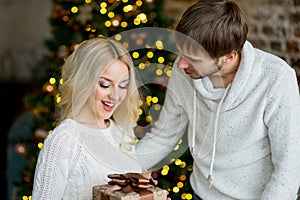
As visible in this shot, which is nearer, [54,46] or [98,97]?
[98,97]

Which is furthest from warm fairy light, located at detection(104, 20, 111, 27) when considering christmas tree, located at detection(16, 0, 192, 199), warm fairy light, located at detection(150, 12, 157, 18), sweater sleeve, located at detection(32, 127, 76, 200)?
sweater sleeve, located at detection(32, 127, 76, 200)

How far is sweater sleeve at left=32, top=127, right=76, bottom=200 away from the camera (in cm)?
158

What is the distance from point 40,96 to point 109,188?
4.85 ft

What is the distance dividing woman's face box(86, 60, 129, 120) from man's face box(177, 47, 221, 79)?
0.60 ft

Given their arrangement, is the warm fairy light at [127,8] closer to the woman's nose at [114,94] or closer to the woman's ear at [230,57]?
the woman's ear at [230,57]

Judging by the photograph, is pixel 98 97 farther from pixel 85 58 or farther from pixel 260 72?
pixel 260 72

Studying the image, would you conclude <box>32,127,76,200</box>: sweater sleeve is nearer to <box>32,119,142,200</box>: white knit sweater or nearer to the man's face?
<box>32,119,142,200</box>: white knit sweater

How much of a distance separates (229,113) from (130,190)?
20.1 inches

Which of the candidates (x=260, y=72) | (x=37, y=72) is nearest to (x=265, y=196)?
(x=260, y=72)

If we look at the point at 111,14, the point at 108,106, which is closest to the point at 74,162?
the point at 108,106

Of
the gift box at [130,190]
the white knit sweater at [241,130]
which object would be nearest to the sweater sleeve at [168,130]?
the white knit sweater at [241,130]

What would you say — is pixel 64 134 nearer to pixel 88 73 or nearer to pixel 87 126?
pixel 87 126

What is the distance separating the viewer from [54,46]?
2.85 metres

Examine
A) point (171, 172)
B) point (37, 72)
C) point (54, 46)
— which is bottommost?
point (37, 72)
